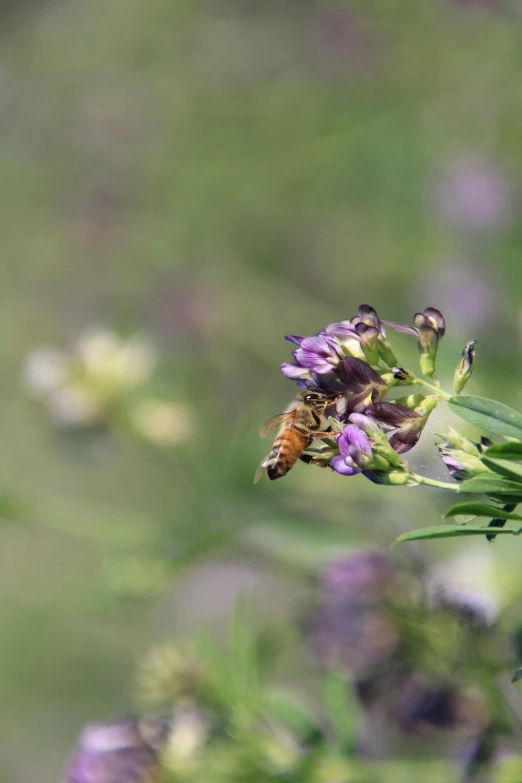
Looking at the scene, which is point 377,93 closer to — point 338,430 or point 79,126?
point 79,126

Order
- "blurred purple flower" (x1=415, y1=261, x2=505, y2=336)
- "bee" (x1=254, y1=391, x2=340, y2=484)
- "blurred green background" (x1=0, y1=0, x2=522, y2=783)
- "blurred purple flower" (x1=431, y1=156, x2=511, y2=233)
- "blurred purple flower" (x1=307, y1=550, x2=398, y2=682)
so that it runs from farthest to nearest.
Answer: "blurred green background" (x1=0, y1=0, x2=522, y2=783), "blurred purple flower" (x1=431, y1=156, x2=511, y2=233), "blurred purple flower" (x1=415, y1=261, x2=505, y2=336), "blurred purple flower" (x1=307, y1=550, x2=398, y2=682), "bee" (x1=254, y1=391, x2=340, y2=484)

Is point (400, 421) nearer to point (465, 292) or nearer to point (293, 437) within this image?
point (293, 437)

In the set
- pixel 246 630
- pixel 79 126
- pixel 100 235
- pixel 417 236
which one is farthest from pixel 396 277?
pixel 246 630

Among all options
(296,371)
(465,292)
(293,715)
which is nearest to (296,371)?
(296,371)

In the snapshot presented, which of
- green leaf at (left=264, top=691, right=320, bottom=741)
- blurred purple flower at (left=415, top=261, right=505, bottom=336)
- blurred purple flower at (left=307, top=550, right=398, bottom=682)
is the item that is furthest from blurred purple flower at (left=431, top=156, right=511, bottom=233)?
green leaf at (left=264, top=691, right=320, bottom=741)

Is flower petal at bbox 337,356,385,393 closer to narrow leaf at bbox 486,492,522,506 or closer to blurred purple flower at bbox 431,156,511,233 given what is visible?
narrow leaf at bbox 486,492,522,506
